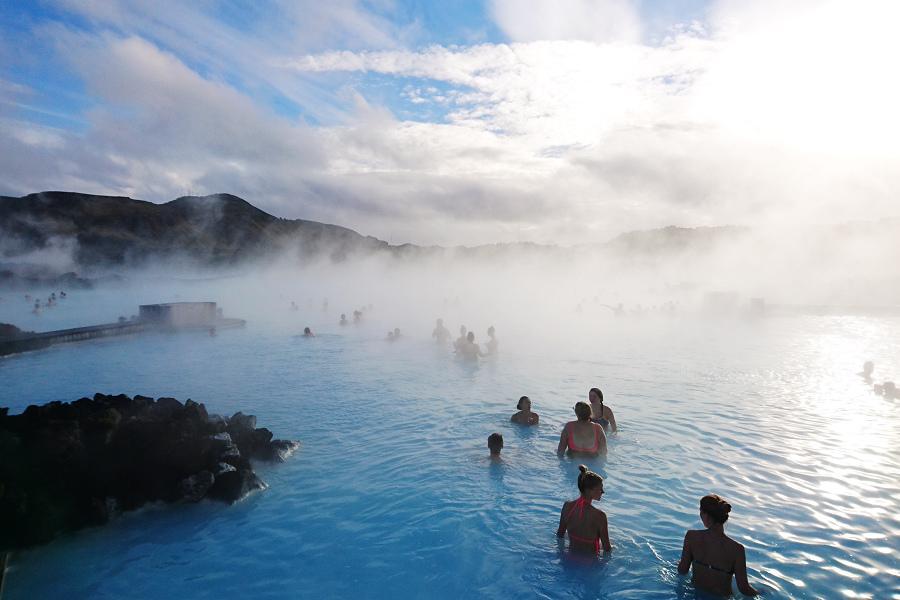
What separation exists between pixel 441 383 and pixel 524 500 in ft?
21.5

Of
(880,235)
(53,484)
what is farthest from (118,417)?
(880,235)

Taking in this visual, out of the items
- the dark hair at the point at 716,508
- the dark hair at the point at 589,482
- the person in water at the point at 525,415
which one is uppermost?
the dark hair at the point at 716,508

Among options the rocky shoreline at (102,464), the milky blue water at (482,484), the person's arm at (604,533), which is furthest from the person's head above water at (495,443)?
the rocky shoreline at (102,464)

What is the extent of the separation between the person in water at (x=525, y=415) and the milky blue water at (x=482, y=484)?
0.18 m

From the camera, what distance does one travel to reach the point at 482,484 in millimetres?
6594

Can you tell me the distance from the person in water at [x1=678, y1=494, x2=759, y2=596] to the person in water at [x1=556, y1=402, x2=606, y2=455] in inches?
116

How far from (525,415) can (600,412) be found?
1.34 metres

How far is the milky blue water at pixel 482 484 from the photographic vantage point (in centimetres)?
463

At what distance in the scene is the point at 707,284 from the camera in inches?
1877

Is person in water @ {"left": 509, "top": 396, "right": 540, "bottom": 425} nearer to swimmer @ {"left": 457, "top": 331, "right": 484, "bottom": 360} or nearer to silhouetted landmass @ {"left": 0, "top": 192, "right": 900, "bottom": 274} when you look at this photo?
swimmer @ {"left": 457, "top": 331, "right": 484, "bottom": 360}

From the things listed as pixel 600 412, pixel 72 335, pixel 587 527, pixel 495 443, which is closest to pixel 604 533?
pixel 587 527

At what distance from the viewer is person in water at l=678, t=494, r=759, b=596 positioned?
3.93 meters

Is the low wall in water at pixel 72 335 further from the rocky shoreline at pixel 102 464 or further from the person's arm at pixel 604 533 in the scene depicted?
the person's arm at pixel 604 533

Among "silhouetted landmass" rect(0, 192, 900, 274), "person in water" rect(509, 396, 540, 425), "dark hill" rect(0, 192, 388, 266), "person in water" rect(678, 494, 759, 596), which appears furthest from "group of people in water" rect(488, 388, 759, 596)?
"dark hill" rect(0, 192, 388, 266)
